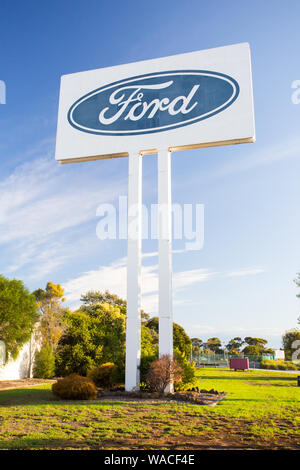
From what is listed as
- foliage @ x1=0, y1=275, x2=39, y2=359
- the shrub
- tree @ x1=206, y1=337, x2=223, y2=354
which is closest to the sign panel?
foliage @ x1=0, y1=275, x2=39, y2=359

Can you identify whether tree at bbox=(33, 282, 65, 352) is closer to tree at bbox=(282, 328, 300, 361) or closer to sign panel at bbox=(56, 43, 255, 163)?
sign panel at bbox=(56, 43, 255, 163)

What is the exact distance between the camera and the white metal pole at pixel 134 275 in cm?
1408

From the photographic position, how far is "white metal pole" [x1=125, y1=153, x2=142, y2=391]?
46.2 ft

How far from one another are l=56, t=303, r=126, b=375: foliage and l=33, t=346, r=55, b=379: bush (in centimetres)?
41

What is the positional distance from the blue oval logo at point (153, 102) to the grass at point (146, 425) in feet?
36.5

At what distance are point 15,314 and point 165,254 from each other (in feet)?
32.1

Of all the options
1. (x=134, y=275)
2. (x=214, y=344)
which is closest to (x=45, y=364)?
(x=134, y=275)

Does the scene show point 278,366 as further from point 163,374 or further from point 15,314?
point 163,374

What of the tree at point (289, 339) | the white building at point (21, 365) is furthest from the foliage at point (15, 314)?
the tree at point (289, 339)

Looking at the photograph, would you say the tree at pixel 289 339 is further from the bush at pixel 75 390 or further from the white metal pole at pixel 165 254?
the bush at pixel 75 390

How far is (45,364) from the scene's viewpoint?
21.5 metres

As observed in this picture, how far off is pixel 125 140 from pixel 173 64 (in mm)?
4148

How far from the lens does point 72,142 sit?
1744 cm
